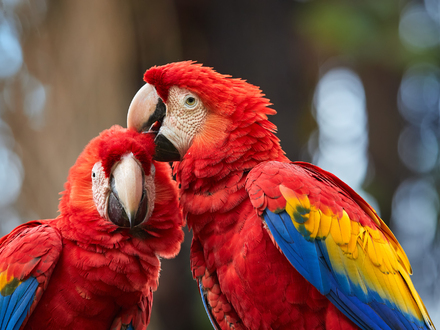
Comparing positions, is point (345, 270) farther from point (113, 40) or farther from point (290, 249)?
point (113, 40)

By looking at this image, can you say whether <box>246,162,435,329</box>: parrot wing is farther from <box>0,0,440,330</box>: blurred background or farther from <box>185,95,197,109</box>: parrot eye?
<box>0,0,440,330</box>: blurred background

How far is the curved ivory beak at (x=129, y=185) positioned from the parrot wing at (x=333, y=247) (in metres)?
0.49

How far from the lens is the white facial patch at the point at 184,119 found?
1933 millimetres

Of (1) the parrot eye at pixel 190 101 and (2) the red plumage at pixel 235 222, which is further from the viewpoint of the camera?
(1) the parrot eye at pixel 190 101

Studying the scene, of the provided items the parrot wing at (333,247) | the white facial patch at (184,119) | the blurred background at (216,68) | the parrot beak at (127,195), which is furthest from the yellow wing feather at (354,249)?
the blurred background at (216,68)

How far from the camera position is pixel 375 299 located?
172cm

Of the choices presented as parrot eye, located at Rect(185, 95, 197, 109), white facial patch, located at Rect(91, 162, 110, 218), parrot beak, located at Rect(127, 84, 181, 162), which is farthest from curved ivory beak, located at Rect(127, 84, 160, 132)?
white facial patch, located at Rect(91, 162, 110, 218)

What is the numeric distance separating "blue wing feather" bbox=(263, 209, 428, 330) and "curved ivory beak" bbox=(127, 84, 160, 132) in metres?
0.77

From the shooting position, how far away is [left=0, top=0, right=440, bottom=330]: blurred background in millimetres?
3783

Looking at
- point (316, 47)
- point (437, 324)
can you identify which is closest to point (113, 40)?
point (316, 47)

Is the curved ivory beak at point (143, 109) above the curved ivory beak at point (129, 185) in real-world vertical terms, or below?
above

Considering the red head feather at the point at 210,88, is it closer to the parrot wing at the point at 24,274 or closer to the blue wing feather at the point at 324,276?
the blue wing feather at the point at 324,276

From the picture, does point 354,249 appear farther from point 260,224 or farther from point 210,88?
point 210,88

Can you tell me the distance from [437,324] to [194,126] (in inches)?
130
